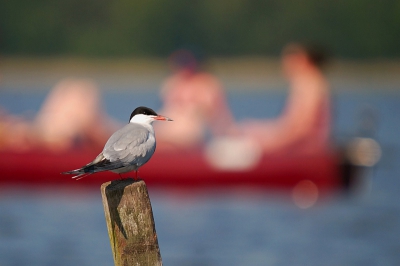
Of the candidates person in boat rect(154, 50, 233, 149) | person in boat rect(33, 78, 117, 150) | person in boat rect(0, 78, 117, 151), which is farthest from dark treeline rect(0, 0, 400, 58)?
person in boat rect(33, 78, 117, 150)

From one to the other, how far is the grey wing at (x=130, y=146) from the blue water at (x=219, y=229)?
4.62m

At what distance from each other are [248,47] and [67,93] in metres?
37.0

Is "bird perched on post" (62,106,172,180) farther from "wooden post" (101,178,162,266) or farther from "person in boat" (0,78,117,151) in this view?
"person in boat" (0,78,117,151)

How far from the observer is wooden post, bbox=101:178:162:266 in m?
4.58

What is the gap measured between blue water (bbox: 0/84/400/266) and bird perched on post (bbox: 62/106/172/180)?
4.62m

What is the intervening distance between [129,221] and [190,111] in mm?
7315

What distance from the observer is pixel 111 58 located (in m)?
48.3

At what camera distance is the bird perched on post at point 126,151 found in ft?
16.0

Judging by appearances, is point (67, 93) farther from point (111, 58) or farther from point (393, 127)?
point (111, 58)

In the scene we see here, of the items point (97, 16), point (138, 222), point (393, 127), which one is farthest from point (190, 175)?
point (97, 16)

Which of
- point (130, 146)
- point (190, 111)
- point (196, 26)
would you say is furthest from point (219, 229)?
point (196, 26)

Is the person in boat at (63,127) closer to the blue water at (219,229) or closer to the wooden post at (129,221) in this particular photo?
the blue water at (219,229)

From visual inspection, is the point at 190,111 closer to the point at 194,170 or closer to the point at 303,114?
the point at 194,170

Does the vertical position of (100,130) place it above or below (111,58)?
below
